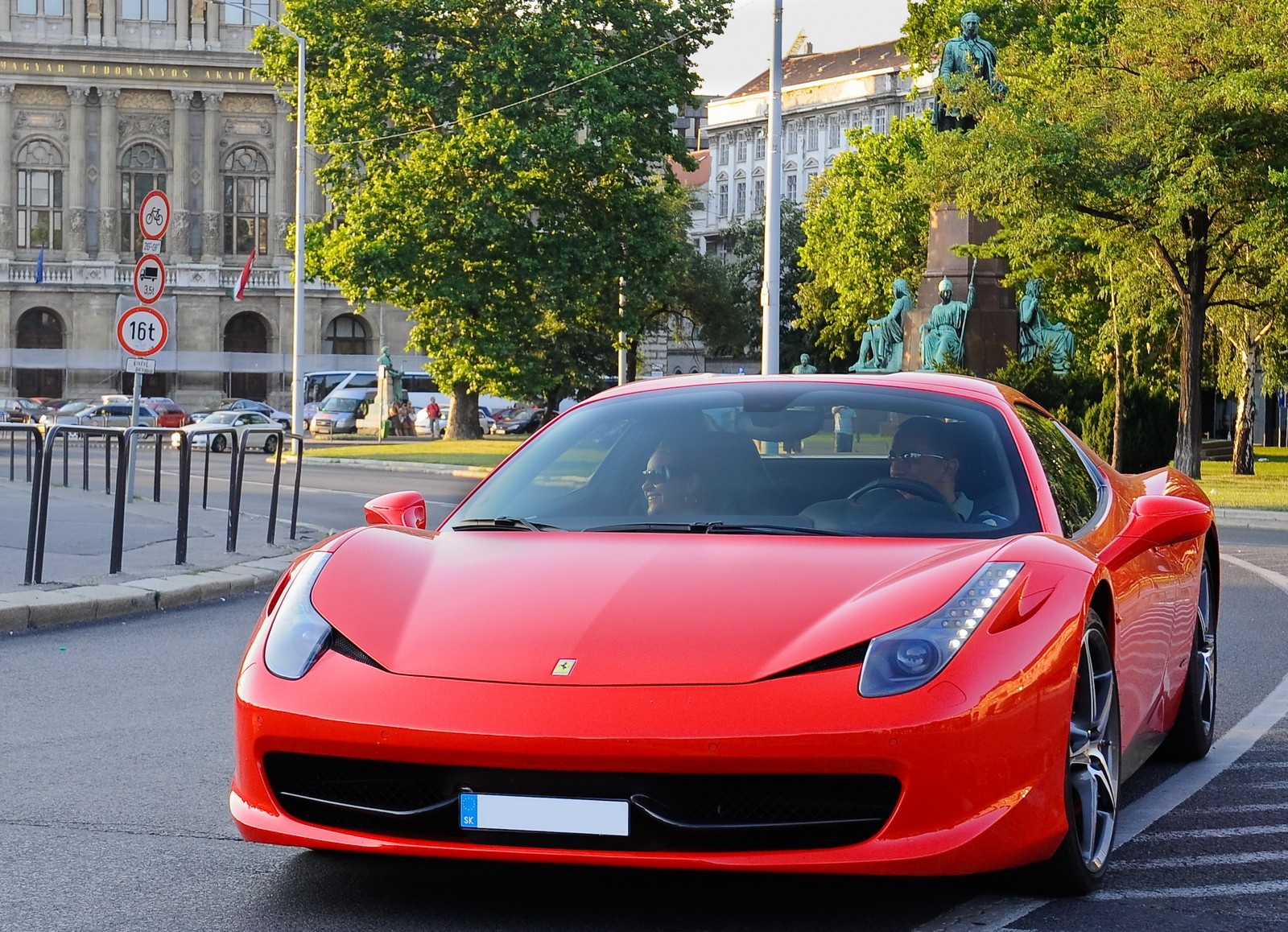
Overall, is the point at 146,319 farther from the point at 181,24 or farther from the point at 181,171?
the point at 181,24

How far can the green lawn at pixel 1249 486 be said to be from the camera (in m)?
26.4

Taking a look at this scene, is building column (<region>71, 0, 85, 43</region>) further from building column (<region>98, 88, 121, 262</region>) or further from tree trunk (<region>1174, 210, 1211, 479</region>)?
tree trunk (<region>1174, 210, 1211, 479</region>)

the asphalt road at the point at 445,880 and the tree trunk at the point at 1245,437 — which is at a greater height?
the asphalt road at the point at 445,880

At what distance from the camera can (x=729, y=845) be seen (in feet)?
13.1

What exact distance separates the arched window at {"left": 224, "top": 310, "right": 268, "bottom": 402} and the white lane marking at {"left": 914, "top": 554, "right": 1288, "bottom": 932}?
83319 millimetres

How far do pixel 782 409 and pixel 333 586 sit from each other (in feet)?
4.99

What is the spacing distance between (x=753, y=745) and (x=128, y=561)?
10968mm

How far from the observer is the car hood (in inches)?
163

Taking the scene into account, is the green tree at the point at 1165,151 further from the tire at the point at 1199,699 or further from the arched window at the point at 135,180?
the arched window at the point at 135,180

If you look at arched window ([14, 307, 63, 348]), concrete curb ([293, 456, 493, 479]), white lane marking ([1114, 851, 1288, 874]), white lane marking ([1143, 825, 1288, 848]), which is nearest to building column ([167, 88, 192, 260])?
arched window ([14, 307, 63, 348])

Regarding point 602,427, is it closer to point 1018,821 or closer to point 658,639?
point 658,639

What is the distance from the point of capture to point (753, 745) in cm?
390

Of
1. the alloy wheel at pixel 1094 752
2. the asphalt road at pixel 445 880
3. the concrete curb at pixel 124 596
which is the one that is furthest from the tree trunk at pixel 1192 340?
the alloy wheel at pixel 1094 752

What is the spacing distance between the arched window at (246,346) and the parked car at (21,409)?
1225cm
